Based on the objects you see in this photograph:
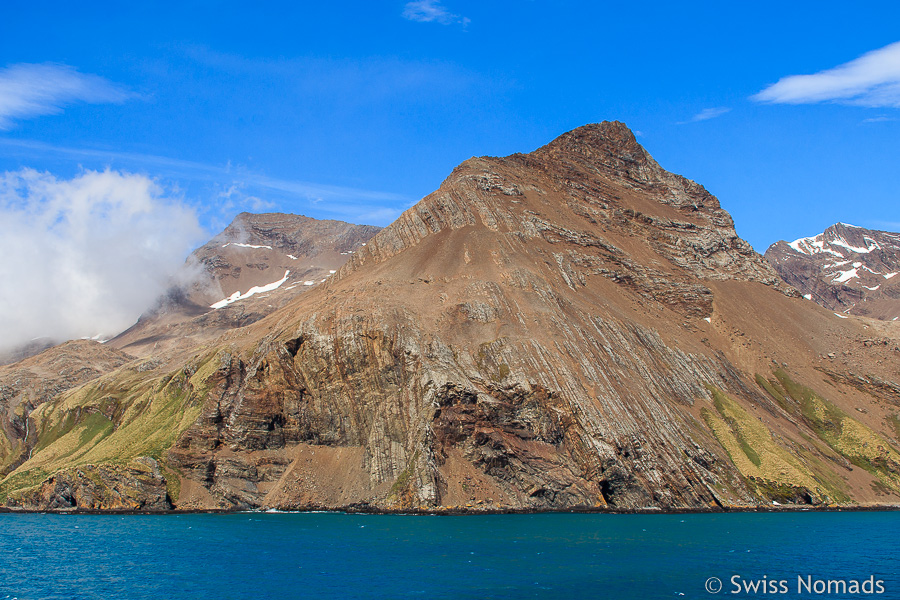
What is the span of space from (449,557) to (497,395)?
43.2 metres

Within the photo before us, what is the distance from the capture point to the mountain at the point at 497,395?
3841 inches

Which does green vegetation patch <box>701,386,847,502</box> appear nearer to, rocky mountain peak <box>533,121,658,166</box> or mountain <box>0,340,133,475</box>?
rocky mountain peak <box>533,121,658,166</box>

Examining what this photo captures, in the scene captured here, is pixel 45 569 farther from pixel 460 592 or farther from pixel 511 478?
pixel 511 478

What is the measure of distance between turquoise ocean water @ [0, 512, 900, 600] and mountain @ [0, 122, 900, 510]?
10.5 metres

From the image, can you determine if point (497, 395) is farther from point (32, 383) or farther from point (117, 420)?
point (32, 383)

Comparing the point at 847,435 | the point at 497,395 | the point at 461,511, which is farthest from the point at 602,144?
the point at 461,511

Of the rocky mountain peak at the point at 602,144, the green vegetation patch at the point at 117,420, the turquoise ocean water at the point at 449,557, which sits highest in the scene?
the rocky mountain peak at the point at 602,144

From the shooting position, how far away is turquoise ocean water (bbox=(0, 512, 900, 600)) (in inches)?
1938

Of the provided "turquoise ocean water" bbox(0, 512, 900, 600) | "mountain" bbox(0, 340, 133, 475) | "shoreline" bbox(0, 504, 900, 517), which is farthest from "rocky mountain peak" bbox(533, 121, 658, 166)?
"mountain" bbox(0, 340, 133, 475)

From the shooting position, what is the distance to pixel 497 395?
10181cm

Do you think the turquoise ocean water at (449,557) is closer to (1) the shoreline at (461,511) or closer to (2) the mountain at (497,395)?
(1) the shoreline at (461,511)

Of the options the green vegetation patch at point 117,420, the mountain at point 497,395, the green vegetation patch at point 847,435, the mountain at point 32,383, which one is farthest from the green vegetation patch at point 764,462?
the mountain at point 32,383

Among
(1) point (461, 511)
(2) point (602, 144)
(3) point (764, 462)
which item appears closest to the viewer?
(1) point (461, 511)

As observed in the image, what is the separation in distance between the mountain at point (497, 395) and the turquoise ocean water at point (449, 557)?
1045 cm
